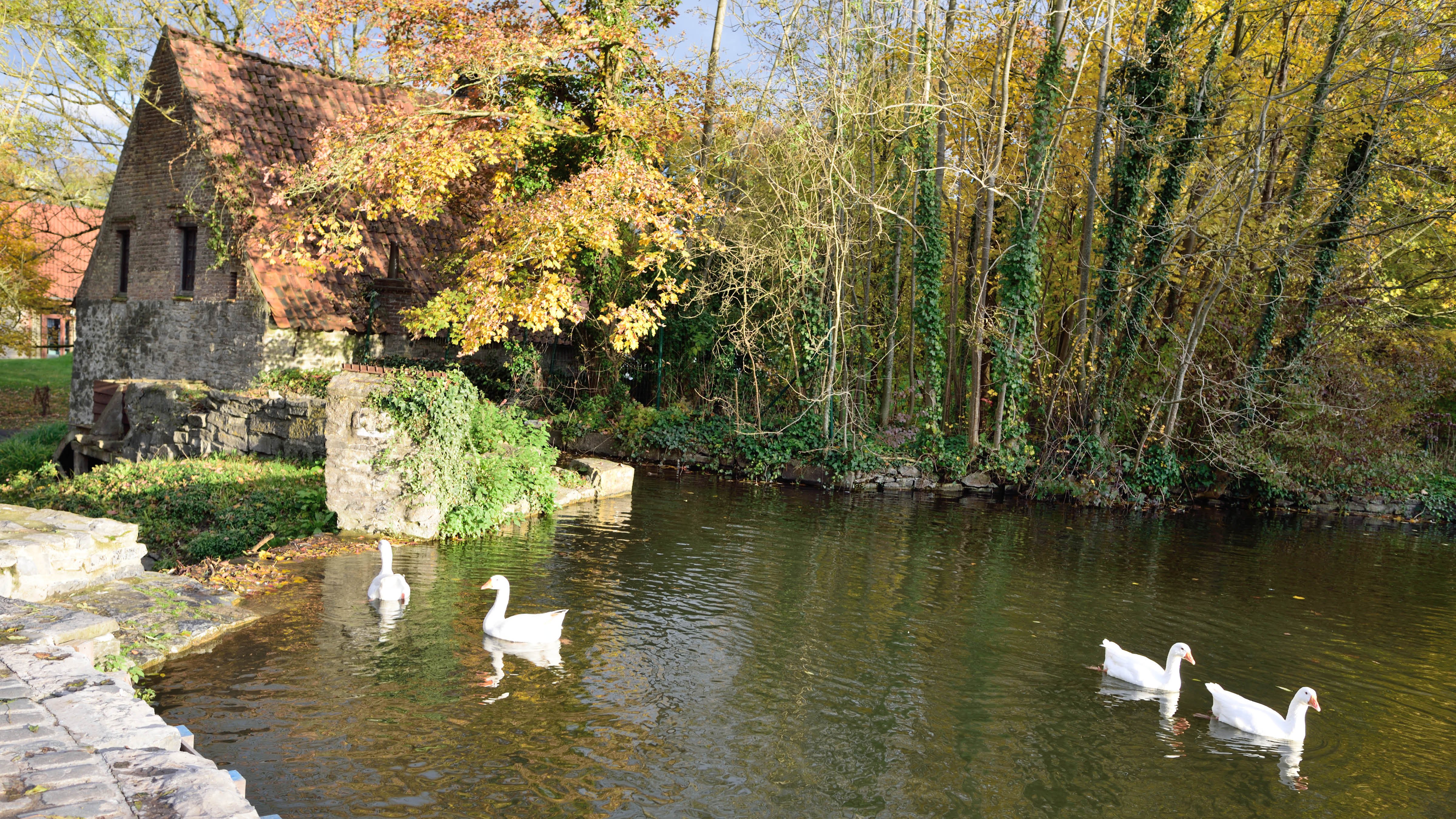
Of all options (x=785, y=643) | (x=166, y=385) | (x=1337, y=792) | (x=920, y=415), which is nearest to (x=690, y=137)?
(x=920, y=415)

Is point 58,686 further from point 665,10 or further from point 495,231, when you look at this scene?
point 665,10

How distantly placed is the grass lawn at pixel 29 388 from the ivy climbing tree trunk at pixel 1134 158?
84.2 ft

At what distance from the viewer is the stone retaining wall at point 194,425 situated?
582 inches

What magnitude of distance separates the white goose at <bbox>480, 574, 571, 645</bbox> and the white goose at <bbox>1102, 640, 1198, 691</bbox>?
4563 mm

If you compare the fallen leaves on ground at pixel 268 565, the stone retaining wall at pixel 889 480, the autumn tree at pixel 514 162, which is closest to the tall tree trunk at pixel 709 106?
the autumn tree at pixel 514 162

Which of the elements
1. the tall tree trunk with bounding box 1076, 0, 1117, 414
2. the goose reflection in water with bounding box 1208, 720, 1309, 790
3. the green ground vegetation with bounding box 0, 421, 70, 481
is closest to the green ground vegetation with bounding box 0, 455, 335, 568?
the green ground vegetation with bounding box 0, 421, 70, 481

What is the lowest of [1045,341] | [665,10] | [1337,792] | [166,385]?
[1337,792]

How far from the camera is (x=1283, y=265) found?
19219 millimetres

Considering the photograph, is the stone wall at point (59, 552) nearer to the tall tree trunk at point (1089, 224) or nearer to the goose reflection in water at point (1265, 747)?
the goose reflection in water at point (1265, 747)

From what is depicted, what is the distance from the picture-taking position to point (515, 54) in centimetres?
1631

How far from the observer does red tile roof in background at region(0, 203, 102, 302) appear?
3053cm

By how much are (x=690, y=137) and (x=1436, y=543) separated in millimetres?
16837

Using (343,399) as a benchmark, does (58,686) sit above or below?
below

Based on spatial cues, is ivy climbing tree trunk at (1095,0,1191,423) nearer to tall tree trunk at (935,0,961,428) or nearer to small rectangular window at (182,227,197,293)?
tall tree trunk at (935,0,961,428)
